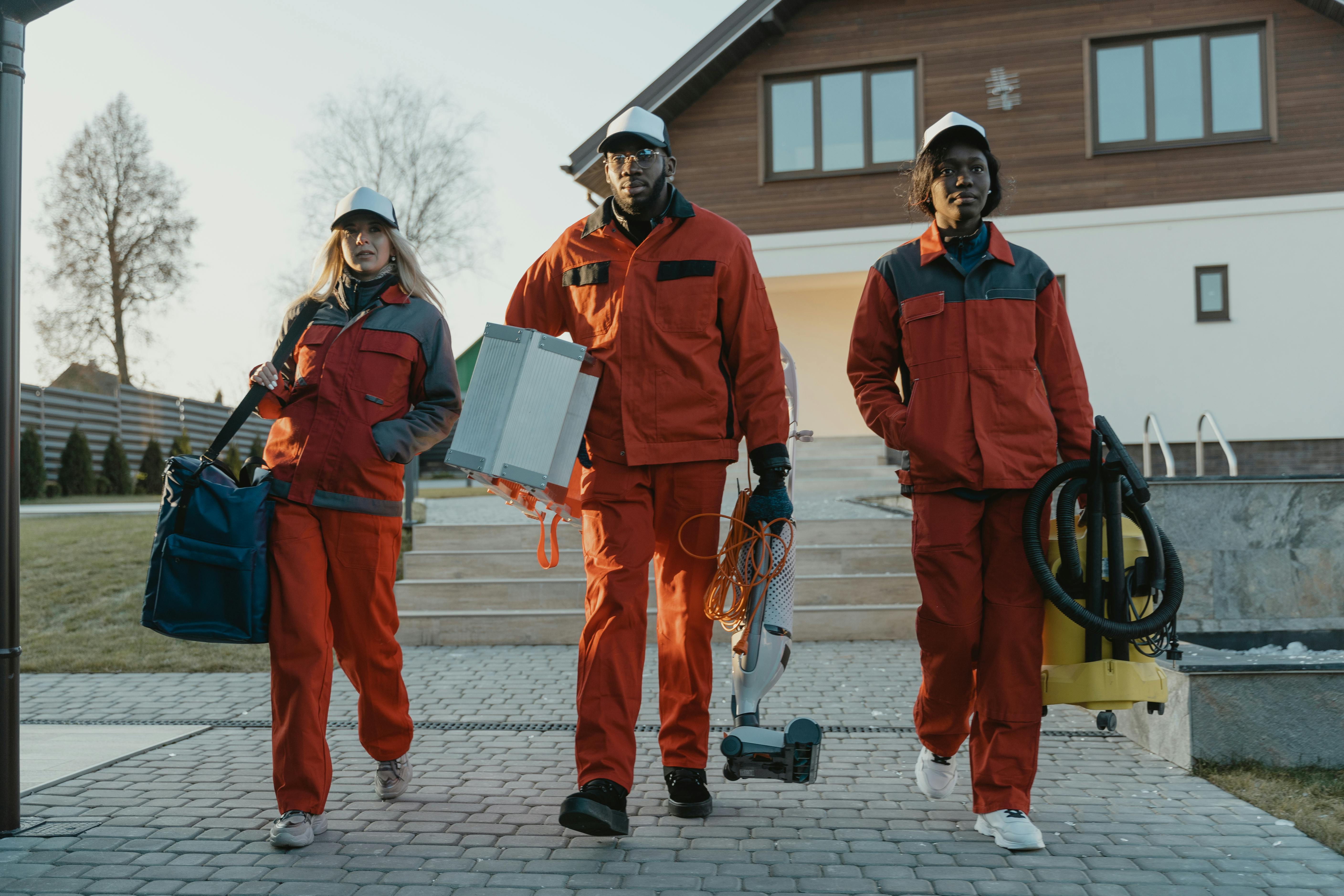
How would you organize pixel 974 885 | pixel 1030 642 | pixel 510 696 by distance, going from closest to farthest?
pixel 974 885 → pixel 1030 642 → pixel 510 696

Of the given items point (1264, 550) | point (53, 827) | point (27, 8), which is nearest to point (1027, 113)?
point (1264, 550)

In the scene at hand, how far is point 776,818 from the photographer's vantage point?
3.56 metres

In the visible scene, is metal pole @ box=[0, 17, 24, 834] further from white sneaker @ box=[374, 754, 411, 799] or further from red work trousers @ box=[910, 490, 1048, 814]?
red work trousers @ box=[910, 490, 1048, 814]

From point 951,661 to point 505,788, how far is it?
1655mm

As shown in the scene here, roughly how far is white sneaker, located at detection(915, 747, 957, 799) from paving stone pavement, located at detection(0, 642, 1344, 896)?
0.05m

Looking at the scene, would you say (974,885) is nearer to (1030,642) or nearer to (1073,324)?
(1030,642)

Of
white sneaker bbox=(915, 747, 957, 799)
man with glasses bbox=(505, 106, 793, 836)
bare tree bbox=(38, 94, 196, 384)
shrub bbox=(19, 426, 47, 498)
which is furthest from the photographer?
bare tree bbox=(38, 94, 196, 384)

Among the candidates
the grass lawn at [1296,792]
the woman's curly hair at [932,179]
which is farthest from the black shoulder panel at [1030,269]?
the grass lawn at [1296,792]

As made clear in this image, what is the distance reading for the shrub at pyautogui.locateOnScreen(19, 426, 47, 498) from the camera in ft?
68.4

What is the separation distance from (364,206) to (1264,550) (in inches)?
Result: 223

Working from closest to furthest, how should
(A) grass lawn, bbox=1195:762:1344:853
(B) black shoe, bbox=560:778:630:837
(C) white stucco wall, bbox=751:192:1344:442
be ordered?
(B) black shoe, bbox=560:778:630:837
(A) grass lawn, bbox=1195:762:1344:853
(C) white stucco wall, bbox=751:192:1344:442

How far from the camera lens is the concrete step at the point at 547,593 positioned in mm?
7820

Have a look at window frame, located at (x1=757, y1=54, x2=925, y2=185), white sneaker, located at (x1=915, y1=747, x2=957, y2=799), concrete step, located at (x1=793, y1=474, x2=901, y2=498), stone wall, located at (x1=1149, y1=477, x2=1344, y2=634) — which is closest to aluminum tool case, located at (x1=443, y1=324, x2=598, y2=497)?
white sneaker, located at (x1=915, y1=747, x2=957, y2=799)

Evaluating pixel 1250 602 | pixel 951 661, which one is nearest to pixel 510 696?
pixel 951 661
